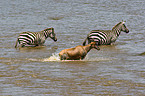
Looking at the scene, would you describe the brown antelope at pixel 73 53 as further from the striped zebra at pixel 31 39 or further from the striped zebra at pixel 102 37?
the striped zebra at pixel 102 37

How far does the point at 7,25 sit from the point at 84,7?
44.1 feet

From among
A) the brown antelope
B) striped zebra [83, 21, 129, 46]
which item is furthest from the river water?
striped zebra [83, 21, 129, 46]

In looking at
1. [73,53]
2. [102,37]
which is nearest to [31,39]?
[102,37]

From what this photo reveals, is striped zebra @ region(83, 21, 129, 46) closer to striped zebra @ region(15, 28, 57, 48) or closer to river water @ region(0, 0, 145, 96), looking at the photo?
river water @ region(0, 0, 145, 96)

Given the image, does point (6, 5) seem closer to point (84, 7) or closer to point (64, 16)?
point (84, 7)

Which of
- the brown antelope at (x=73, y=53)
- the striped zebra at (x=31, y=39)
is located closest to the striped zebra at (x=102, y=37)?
the striped zebra at (x=31, y=39)

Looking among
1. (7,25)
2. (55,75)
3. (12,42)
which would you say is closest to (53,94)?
(55,75)

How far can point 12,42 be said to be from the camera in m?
23.1

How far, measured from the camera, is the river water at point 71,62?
12.5 metres

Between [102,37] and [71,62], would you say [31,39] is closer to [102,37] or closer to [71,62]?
[102,37]

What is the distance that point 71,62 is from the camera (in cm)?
1673

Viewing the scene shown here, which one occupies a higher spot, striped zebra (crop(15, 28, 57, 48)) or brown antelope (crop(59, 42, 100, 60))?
brown antelope (crop(59, 42, 100, 60))

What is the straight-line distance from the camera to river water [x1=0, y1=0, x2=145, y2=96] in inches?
494

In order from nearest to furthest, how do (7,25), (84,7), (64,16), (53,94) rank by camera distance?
1. (53,94)
2. (7,25)
3. (64,16)
4. (84,7)
